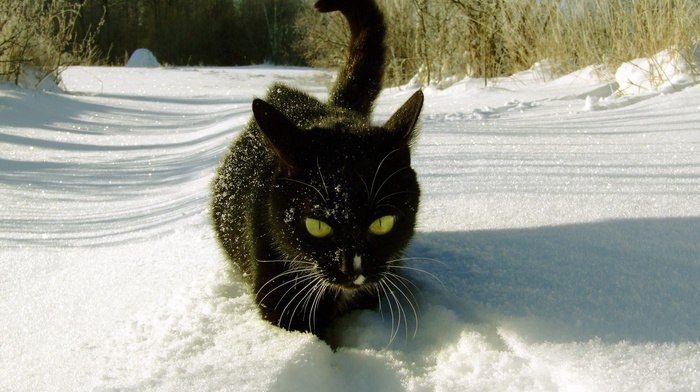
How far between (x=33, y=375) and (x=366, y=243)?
70cm

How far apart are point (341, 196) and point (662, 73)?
12.3ft

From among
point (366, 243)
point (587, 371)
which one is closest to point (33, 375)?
point (366, 243)

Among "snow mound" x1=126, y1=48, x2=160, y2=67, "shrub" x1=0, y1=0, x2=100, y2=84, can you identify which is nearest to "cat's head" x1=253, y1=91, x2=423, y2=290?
"shrub" x1=0, y1=0, x2=100, y2=84

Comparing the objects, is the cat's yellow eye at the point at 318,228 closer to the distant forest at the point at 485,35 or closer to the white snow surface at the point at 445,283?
the white snow surface at the point at 445,283

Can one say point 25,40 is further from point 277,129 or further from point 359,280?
point 359,280

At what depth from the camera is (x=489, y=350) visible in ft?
3.02

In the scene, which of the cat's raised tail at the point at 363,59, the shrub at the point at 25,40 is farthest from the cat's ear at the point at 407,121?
the shrub at the point at 25,40

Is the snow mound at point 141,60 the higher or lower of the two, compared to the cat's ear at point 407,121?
lower

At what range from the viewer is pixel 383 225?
1.07 meters

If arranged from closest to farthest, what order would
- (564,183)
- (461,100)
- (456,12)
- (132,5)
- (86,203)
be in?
(564,183)
(86,203)
(461,100)
(456,12)
(132,5)

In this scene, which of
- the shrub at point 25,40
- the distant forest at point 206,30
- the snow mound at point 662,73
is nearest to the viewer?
the snow mound at point 662,73

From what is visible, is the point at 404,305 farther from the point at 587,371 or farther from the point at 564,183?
the point at 564,183

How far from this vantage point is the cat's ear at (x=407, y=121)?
113 centimetres

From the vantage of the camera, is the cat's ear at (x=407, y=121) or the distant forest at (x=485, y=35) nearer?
the cat's ear at (x=407, y=121)
